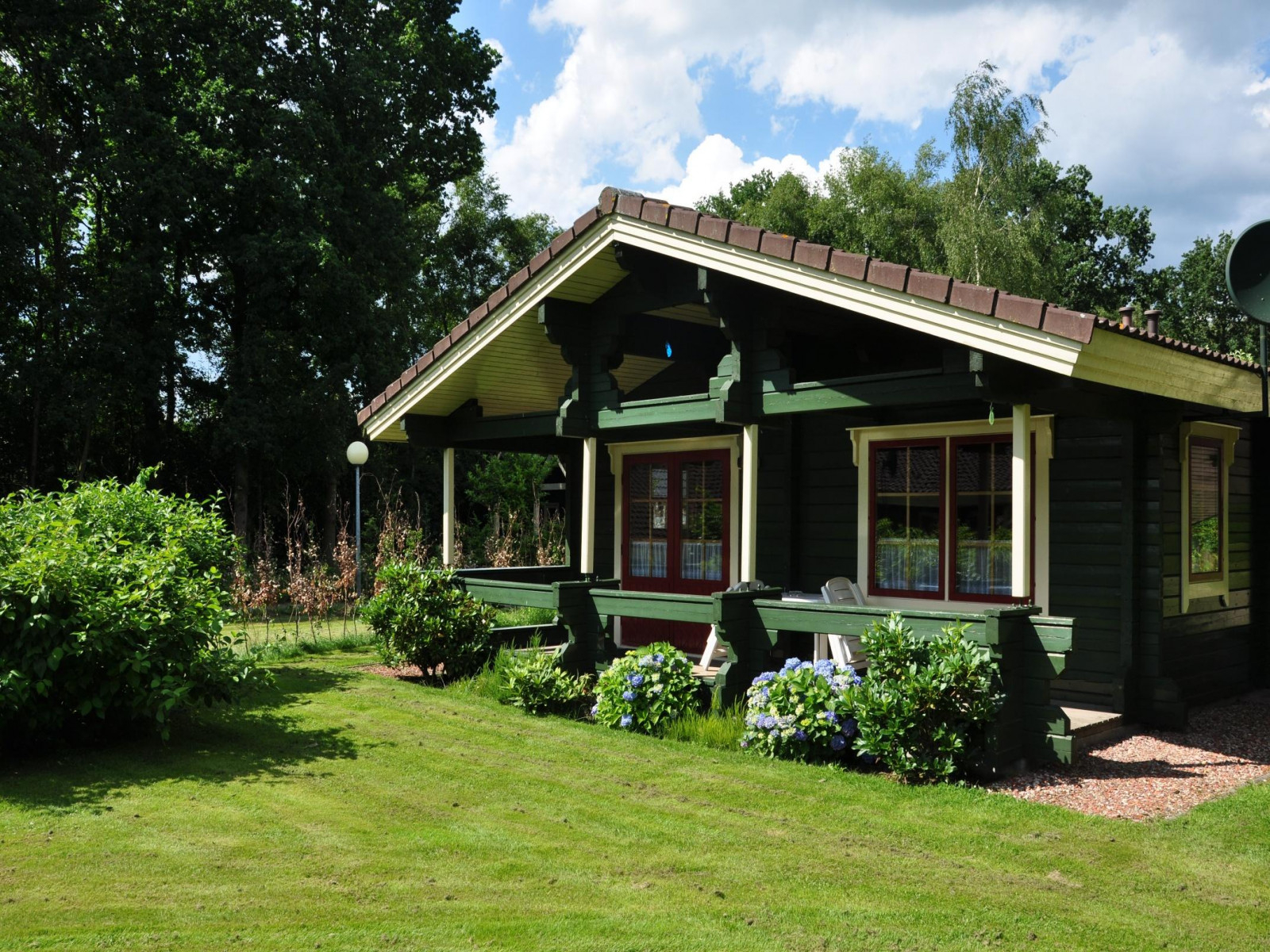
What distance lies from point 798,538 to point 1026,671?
3.42m

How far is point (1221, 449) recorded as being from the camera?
9.21m

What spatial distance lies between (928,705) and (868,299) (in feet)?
8.78

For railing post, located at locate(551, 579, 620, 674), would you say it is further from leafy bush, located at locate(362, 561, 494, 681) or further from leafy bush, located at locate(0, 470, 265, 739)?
leafy bush, located at locate(0, 470, 265, 739)

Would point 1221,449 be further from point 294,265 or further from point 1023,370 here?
point 294,265

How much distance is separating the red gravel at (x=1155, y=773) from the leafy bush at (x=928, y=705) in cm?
37

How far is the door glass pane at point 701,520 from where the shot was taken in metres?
10.3

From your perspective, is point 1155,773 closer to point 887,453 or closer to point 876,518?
point 876,518

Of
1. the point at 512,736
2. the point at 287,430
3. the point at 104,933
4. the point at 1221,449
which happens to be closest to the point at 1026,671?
the point at 512,736

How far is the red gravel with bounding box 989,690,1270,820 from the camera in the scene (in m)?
5.83

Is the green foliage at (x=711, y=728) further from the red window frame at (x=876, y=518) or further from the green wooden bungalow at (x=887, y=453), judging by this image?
the red window frame at (x=876, y=518)

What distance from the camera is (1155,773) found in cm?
654

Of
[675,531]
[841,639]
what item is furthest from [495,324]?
Answer: [841,639]

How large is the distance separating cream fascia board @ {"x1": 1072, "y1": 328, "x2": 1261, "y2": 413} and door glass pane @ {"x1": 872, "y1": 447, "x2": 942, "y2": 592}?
1.90 m

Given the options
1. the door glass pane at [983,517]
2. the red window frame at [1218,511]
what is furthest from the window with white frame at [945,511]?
the red window frame at [1218,511]
